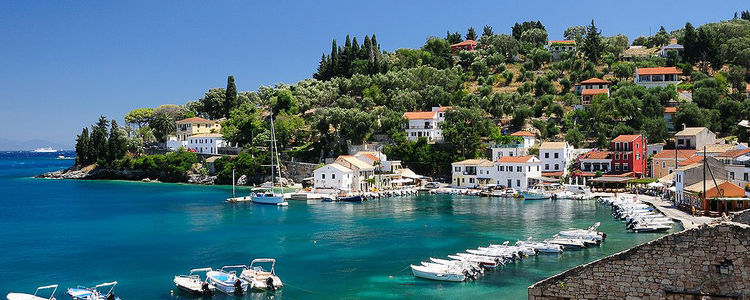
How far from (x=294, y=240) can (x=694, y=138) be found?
52.7 meters

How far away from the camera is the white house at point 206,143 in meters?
103

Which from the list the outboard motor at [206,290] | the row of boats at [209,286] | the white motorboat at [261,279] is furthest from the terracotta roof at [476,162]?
the outboard motor at [206,290]

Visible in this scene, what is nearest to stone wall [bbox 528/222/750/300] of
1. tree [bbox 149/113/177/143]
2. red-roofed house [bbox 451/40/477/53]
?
tree [bbox 149/113/177/143]

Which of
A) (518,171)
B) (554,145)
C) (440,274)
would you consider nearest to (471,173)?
(518,171)

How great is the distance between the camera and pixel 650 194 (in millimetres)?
64125

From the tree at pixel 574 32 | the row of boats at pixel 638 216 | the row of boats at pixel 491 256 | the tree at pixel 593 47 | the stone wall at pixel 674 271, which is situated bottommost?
the row of boats at pixel 491 256

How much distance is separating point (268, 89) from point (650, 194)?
81506 mm

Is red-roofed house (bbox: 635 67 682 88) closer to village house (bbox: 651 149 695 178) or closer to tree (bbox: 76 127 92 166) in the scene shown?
village house (bbox: 651 149 695 178)

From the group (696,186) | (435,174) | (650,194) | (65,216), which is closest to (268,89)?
(435,174)

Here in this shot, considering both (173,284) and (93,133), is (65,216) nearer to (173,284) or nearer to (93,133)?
(173,284)

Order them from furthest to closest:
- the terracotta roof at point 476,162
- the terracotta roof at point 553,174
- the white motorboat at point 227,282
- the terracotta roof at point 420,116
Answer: the terracotta roof at point 420,116 < the terracotta roof at point 476,162 < the terracotta roof at point 553,174 < the white motorboat at point 227,282

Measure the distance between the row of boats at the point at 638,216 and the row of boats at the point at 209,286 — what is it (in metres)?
26.5

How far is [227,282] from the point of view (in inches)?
1125

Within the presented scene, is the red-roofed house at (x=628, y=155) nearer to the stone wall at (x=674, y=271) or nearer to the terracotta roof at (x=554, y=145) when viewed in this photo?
the terracotta roof at (x=554, y=145)
